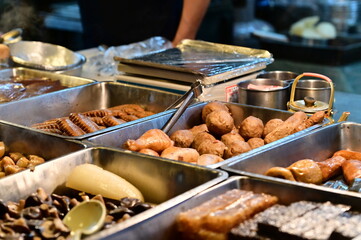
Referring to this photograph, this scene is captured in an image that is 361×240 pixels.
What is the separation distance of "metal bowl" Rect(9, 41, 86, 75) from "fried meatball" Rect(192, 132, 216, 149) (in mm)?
1268

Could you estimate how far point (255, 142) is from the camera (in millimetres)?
2086

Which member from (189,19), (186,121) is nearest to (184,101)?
(186,121)

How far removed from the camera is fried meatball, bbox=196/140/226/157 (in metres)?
2.01

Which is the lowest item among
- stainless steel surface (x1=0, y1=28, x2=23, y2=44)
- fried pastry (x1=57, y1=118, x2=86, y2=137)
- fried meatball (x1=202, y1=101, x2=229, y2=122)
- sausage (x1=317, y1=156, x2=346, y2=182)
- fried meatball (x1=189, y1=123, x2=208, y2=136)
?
sausage (x1=317, y1=156, x2=346, y2=182)

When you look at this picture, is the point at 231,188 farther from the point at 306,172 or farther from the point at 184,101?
the point at 184,101

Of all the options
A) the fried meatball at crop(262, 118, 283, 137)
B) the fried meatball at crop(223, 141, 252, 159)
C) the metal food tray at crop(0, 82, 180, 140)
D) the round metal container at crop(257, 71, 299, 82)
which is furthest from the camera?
the round metal container at crop(257, 71, 299, 82)

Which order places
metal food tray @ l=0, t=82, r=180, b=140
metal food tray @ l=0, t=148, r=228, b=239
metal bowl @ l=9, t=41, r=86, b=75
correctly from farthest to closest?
metal bowl @ l=9, t=41, r=86, b=75
metal food tray @ l=0, t=82, r=180, b=140
metal food tray @ l=0, t=148, r=228, b=239

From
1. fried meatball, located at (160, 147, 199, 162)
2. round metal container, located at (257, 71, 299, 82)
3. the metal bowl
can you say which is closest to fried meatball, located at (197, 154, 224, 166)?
fried meatball, located at (160, 147, 199, 162)

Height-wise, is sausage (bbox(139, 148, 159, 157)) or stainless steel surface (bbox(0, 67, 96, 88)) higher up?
stainless steel surface (bbox(0, 67, 96, 88))

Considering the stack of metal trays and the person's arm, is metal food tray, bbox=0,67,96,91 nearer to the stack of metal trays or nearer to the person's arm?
the stack of metal trays

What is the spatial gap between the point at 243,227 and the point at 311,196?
0.88 feet

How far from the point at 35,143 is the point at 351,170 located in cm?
110

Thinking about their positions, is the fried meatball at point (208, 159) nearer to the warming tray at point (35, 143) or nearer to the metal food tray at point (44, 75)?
the warming tray at point (35, 143)

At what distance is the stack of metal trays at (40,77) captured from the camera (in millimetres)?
3010
